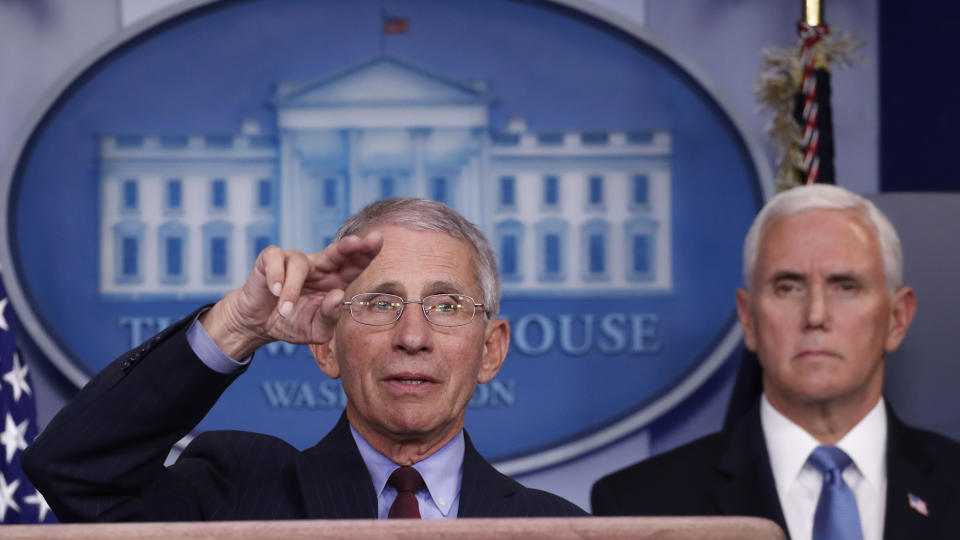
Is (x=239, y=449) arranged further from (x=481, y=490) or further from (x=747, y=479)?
(x=747, y=479)

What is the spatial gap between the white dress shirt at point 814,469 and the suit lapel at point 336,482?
2.66 ft

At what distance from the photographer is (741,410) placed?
2.19 m

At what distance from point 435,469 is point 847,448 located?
2.63 feet

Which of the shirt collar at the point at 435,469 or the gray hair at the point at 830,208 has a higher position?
the gray hair at the point at 830,208

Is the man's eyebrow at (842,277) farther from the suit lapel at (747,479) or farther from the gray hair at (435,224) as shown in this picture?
the gray hair at (435,224)

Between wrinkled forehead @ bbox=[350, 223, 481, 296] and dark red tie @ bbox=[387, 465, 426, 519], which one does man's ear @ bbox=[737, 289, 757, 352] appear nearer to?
wrinkled forehead @ bbox=[350, 223, 481, 296]

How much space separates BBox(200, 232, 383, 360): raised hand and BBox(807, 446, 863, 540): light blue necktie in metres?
0.99

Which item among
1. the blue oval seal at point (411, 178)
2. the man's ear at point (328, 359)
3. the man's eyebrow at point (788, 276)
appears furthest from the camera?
the blue oval seal at point (411, 178)

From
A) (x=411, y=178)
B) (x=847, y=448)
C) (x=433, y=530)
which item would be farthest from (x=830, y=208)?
(x=433, y=530)

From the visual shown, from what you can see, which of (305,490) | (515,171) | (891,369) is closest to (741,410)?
(891,369)

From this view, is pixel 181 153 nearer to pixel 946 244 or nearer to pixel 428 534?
pixel 946 244

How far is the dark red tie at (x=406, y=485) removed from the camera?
1.40 meters

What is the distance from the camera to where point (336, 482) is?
1.40 m

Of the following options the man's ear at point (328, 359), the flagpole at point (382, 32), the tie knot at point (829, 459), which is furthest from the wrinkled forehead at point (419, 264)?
the flagpole at point (382, 32)
